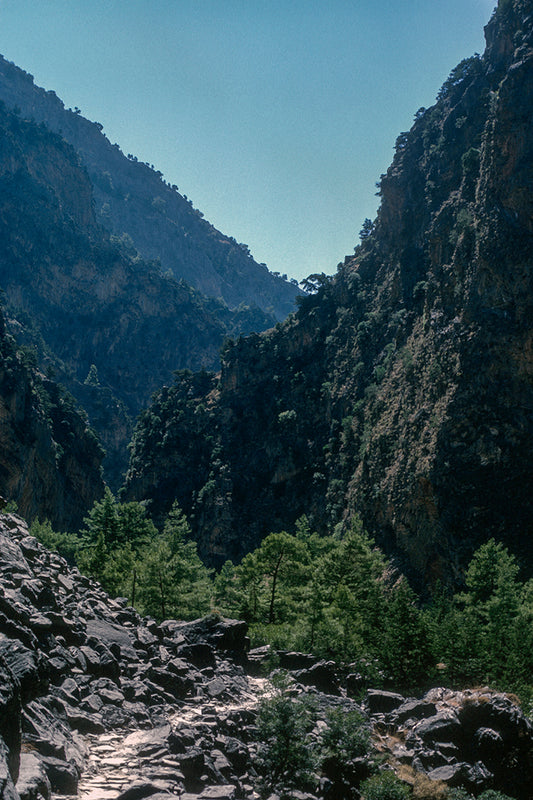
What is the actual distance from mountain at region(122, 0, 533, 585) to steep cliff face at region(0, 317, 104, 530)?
8.44 meters

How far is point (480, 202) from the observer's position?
175 ft

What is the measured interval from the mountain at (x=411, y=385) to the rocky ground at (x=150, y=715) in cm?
2691

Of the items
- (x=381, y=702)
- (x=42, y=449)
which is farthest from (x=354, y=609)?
(x=42, y=449)

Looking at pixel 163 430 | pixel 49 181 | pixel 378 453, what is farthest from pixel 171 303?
pixel 378 453

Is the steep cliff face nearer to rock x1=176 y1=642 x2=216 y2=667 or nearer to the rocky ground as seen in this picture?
rock x1=176 y1=642 x2=216 y2=667

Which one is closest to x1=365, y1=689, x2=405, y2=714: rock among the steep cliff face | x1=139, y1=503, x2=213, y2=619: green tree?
x1=139, y1=503, x2=213, y2=619: green tree

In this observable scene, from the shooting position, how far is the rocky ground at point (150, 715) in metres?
11.3

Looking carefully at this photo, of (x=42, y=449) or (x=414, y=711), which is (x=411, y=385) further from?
(x=42, y=449)

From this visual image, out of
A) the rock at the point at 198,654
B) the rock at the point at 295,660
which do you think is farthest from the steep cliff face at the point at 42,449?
the rock at the point at 295,660

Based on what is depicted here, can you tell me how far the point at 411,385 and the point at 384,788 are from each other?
46053 millimetres

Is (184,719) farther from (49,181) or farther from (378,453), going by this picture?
(49,181)

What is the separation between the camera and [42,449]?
78.6 metres

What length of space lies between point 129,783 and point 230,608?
75.6 ft

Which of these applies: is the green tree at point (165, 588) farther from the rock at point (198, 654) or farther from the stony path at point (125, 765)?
the stony path at point (125, 765)
